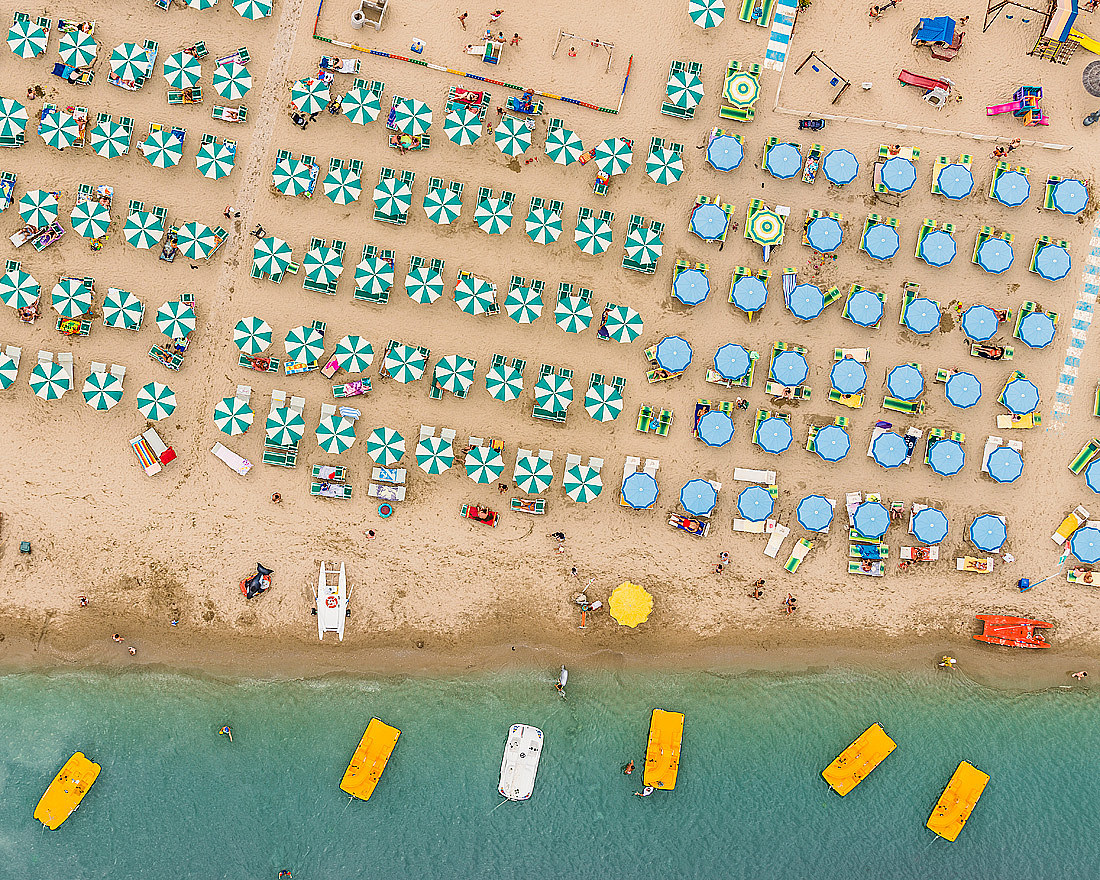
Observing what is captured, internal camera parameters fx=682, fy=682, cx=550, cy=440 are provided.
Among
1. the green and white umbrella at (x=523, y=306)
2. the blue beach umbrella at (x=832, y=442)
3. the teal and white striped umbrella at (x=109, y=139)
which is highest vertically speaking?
the teal and white striped umbrella at (x=109, y=139)

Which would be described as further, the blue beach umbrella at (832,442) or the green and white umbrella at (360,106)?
the blue beach umbrella at (832,442)

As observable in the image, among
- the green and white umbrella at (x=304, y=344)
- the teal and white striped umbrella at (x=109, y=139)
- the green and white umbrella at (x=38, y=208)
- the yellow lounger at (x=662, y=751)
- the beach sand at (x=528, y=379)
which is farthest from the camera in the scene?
the yellow lounger at (x=662, y=751)

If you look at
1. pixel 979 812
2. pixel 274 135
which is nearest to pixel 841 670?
pixel 979 812

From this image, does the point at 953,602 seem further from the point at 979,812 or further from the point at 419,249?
the point at 419,249

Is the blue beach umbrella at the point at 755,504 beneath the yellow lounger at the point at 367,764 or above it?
above

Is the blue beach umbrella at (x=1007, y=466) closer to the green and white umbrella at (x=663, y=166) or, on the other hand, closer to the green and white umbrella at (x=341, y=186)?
the green and white umbrella at (x=663, y=166)

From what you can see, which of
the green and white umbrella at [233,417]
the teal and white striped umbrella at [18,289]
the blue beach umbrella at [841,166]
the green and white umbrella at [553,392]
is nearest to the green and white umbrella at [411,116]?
the green and white umbrella at [553,392]

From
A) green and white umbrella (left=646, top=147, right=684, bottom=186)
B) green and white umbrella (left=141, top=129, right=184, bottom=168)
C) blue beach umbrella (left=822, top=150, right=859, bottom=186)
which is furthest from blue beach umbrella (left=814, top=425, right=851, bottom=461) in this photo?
green and white umbrella (left=141, top=129, right=184, bottom=168)

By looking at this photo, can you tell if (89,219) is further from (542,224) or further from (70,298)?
(542,224)
